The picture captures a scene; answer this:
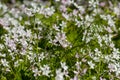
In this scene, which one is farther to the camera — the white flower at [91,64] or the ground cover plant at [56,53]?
the white flower at [91,64]

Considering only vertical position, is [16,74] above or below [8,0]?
below

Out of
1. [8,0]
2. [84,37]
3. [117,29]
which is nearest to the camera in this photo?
[84,37]

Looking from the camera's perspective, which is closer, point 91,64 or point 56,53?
point 91,64

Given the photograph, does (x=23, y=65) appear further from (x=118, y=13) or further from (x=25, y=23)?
(x=118, y=13)

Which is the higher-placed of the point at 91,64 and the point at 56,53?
the point at 56,53

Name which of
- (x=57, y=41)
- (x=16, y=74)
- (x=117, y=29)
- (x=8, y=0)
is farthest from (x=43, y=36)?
(x=8, y=0)

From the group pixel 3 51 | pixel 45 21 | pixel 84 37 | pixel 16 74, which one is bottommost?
pixel 16 74

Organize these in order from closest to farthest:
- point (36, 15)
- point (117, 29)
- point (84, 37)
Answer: point (84, 37)
point (36, 15)
point (117, 29)

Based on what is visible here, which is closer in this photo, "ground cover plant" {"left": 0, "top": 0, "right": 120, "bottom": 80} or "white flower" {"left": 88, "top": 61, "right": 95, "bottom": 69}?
"ground cover plant" {"left": 0, "top": 0, "right": 120, "bottom": 80}

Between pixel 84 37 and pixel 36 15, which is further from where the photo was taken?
pixel 36 15
